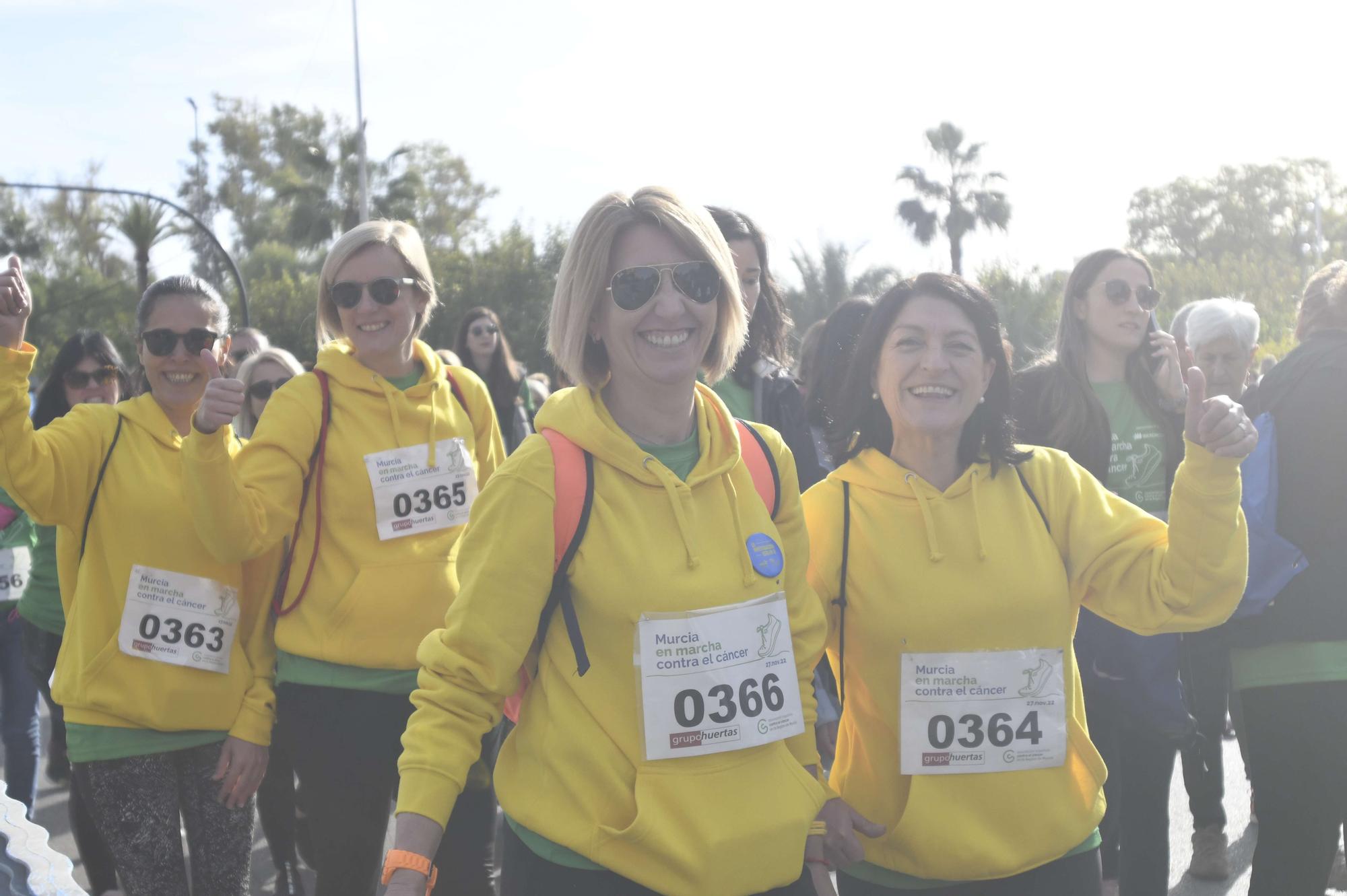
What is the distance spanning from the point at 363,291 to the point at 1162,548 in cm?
230

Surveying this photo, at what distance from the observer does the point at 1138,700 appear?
12.5 feet

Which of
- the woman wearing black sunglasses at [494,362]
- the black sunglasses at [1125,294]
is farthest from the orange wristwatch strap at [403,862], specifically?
the woman wearing black sunglasses at [494,362]

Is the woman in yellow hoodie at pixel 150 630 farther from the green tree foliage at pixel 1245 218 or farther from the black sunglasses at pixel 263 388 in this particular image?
the green tree foliage at pixel 1245 218

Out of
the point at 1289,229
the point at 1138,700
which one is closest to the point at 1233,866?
the point at 1138,700

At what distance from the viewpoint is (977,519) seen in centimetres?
278

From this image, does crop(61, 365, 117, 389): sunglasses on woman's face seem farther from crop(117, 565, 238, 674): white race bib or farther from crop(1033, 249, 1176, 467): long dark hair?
crop(1033, 249, 1176, 467): long dark hair

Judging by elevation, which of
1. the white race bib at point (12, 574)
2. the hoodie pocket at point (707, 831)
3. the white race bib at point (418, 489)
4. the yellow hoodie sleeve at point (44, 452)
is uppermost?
the yellow hoodie sleeve at point (44, 452)

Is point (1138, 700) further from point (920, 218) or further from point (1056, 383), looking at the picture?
point (920, 218)

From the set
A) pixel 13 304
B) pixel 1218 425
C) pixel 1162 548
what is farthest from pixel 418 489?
pixel 1218 425

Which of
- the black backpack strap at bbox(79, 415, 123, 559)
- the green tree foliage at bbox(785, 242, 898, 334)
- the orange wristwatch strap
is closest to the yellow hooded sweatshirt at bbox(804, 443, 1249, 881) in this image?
the orange wristwatch strap

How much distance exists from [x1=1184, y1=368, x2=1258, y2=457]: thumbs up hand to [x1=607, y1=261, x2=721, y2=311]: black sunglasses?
3.33ft

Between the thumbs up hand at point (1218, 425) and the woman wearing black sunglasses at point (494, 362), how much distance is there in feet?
18.3

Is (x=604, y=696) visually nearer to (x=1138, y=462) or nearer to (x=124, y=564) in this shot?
(x=124, y=564)

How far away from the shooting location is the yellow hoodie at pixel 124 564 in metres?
3.43
